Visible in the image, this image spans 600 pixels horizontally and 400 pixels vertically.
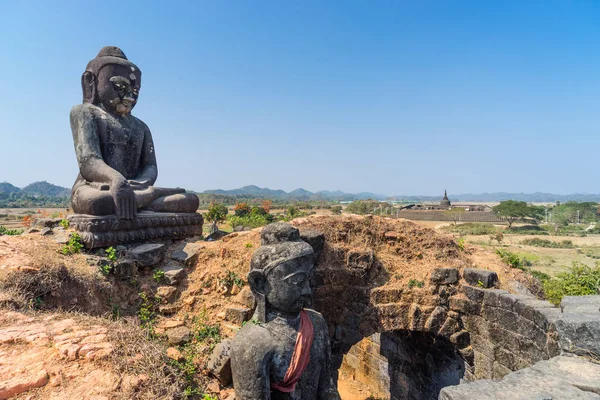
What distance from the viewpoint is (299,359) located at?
302 cm

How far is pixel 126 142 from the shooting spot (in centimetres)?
658

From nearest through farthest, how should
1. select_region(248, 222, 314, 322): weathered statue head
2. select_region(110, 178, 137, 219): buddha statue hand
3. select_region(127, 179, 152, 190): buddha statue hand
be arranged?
1. select_region(248, 222, 314, 322): weathered statue head
2. select_region(110, 178, 137, 219): buddha statue hand
3. select_region(127, 179, 152, 190): buddha statue hand

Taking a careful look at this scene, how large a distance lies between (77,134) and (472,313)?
7460mm

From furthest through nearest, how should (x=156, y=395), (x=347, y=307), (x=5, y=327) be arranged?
1. (x=347, y=307)
2. (x=5, y=327)
3. (x=156, y=395)

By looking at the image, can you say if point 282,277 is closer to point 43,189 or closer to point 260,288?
point 260,288

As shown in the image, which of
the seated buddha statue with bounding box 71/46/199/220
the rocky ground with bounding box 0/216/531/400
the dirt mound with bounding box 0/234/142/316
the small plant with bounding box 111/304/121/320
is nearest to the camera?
the rocky ground with bounding box 0/216/531/400

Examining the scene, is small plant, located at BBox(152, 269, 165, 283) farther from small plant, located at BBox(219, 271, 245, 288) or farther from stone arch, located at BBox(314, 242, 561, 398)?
stone arch, located at BBox(314, 242, 561, 398)

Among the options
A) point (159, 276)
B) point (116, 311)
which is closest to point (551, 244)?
point (159, 276)

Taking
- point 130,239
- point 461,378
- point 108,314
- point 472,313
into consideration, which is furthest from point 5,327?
point 461,378

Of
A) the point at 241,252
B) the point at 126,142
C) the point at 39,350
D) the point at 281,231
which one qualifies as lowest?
the point at 39,350

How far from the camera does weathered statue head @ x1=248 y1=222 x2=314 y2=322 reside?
3000 millimetres

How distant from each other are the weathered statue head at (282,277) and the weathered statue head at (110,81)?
5.11 metres

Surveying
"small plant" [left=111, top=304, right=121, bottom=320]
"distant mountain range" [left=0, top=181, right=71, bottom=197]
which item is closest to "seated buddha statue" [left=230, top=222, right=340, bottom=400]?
"small plant" [left=111, top=304, right=121, bottom=320]

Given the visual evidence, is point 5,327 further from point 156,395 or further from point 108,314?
point 156,395
